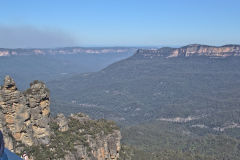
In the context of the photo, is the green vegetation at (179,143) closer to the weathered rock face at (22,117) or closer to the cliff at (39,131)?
the cliff at (39,131)

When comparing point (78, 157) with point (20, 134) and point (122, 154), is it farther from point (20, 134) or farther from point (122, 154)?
point (122, 154)

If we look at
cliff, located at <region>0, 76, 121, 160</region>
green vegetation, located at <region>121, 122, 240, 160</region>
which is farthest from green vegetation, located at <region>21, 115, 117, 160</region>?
Answer: green vegetation, located at <region>121, 122, 240, 160</region>

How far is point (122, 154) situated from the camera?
171ft

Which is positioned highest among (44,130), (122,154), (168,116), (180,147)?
(44,130)

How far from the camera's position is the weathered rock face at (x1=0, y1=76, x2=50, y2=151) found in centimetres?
3206

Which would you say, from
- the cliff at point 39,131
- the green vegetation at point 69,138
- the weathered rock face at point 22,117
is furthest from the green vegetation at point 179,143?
the weathered rock face at point 22,117

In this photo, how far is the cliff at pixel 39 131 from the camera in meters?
31.9

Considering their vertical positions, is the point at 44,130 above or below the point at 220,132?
above

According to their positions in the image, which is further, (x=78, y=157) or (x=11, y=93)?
(x=78, y=157)

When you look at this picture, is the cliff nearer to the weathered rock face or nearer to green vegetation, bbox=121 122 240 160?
the weathered rock face

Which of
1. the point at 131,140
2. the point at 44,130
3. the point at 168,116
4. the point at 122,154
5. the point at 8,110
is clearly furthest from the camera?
the point at 168,116

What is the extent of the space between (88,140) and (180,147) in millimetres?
82685

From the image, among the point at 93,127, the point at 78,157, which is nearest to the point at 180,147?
the point at 93,127

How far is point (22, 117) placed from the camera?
33062 millimetres
